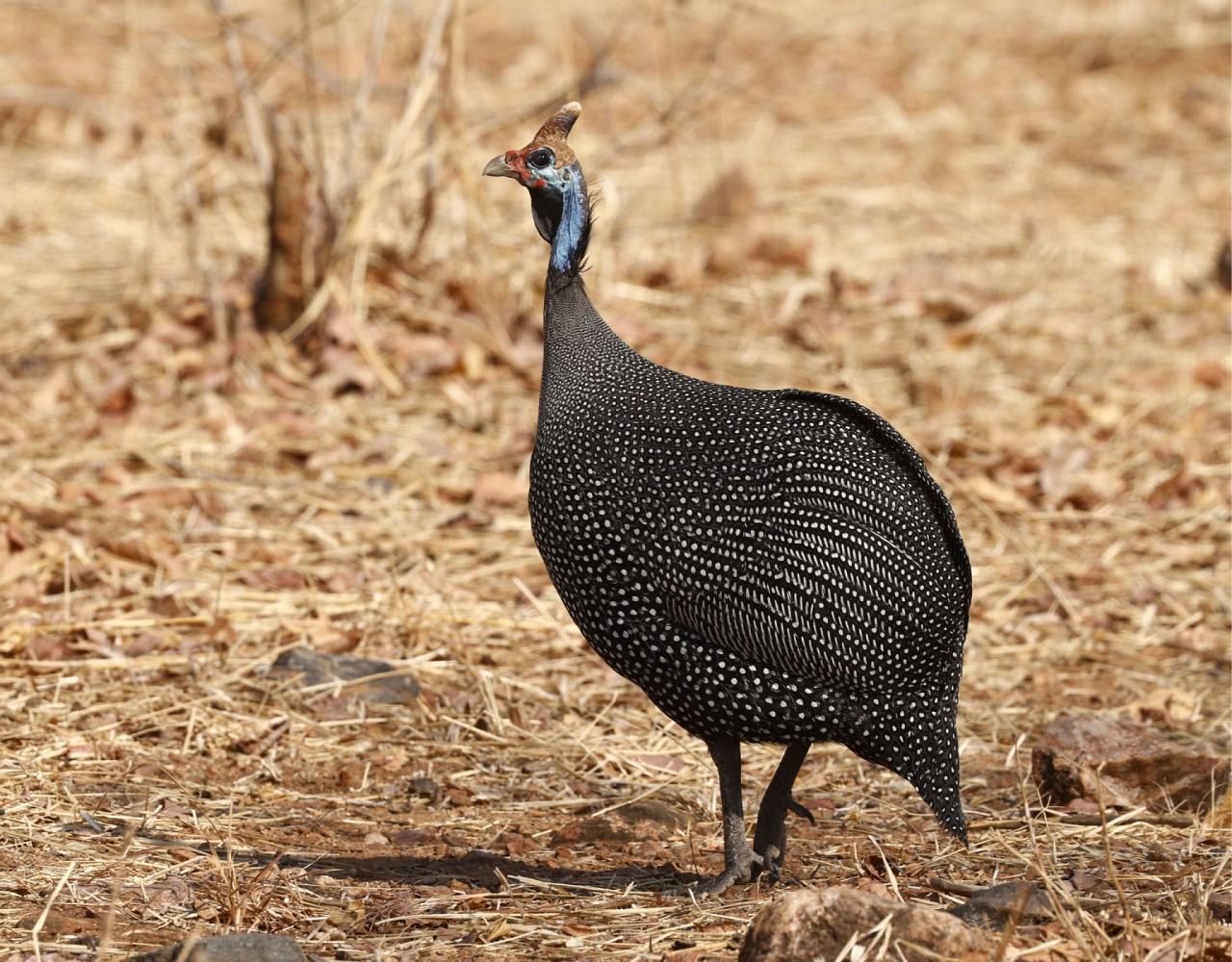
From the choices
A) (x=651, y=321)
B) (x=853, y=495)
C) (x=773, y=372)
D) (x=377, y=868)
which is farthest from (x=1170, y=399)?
(x=377, y=868)

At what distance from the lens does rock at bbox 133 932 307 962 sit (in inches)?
110

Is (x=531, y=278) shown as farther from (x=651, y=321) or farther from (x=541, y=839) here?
(x=541, y=839)

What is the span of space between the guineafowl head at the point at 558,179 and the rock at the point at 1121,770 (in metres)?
1.68

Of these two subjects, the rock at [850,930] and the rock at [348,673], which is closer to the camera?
the rock at [850,930]

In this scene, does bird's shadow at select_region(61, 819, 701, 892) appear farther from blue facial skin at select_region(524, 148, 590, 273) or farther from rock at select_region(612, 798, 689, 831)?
blue facial skin at select_region(524, 148, 590, 273)

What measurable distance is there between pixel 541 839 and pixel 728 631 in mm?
880

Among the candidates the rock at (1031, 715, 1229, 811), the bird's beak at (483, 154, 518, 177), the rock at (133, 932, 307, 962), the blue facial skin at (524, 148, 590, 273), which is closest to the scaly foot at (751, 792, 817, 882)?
the rock at (1031, 715, 1229, 811)

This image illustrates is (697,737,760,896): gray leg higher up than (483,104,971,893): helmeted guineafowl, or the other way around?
(483,104,971,893): helmeted guineafowl

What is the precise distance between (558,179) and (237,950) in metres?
1.77

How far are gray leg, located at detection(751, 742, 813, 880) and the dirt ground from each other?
76mm

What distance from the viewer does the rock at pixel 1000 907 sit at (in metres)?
3.12

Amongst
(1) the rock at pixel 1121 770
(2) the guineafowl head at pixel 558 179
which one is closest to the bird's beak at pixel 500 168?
(2) the guineafowl head at pixel 558 179

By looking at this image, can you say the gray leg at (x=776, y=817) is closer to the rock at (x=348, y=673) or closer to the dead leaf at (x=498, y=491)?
the rock at (x=348, y=673)

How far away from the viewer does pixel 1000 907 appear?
313 centimetres
